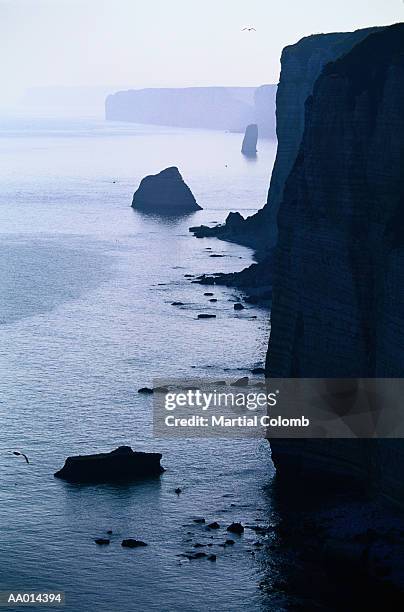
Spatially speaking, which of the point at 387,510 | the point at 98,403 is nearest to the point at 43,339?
the point at 98,403

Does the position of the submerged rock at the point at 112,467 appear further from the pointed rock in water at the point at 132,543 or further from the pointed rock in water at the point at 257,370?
the pointed rock in water at the point at 257,370

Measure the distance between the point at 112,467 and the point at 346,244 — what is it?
64.0 ft

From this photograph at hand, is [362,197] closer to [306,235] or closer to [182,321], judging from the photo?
[306,235]

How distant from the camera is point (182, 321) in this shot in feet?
425

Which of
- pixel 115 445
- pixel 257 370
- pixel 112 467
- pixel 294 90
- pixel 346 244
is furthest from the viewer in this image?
pixel 294 90

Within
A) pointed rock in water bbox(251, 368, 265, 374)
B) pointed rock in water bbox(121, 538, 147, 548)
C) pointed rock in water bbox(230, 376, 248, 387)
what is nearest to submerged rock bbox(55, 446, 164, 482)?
pointed rock in water bbox(121, 538, 147, 548)

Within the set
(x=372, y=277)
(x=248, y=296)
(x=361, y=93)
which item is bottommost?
(x=248, y=296)

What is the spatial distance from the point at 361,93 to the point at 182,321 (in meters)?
56.9

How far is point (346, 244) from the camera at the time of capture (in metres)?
75.1

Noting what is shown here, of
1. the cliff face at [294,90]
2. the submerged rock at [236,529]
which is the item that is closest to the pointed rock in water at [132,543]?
the submerged rock at [236,529]

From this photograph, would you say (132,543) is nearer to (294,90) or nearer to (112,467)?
(112,467)

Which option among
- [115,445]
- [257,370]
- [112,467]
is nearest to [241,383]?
[257,370]

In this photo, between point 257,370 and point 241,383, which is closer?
Result: point 241,383

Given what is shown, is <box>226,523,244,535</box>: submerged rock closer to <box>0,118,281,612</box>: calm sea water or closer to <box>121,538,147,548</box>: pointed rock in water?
<box>0,118,281,612</box>: calm sea water
